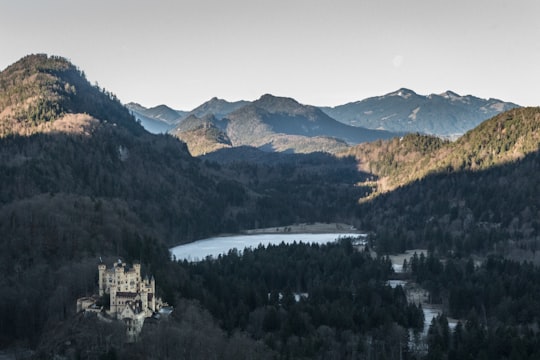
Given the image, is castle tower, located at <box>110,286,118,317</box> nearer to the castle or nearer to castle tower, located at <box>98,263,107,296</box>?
the castle

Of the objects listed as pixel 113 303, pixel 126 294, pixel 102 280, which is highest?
pixel 102 280

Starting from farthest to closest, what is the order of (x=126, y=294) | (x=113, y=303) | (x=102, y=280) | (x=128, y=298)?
(x=102, y=280)
(x=126, y=294)
(x=113, y=303)
(x=128, y=298)

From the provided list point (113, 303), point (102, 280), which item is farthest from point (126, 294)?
point (102, 280)

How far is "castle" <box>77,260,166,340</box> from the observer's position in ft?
333

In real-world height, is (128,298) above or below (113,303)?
above

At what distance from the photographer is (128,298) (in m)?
104

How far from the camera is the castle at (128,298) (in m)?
101

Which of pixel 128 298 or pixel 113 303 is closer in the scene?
pixel 128 298

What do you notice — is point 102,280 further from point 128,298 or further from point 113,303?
point 128,298

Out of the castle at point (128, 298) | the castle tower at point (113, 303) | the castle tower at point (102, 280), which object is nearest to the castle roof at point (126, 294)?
the castle at point (128, 298)

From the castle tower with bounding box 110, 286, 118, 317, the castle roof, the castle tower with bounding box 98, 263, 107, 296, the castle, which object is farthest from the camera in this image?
the castle tower with bounding box 98, 263, 107, 296

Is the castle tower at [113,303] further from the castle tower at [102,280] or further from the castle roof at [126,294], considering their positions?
the castle tower at [102,280]

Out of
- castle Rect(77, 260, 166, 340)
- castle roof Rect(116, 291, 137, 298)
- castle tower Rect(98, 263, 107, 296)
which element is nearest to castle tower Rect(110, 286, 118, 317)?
castle Rect(77, 260, 166, 340)

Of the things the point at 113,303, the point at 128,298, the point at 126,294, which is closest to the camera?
the point at 128,298
